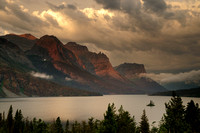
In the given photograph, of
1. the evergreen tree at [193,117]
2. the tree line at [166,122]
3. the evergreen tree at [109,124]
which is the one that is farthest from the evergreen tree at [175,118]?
the evergreen tree at [193,117]

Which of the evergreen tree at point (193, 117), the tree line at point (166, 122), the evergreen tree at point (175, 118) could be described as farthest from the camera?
the evergreen tree at point (193, 117)

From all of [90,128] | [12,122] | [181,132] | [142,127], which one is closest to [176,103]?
[181,132]

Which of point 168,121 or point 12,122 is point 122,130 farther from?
point 12,122

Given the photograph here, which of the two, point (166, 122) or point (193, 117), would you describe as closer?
point (166, 122)

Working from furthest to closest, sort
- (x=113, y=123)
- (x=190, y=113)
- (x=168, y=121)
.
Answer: (x=190, y=113)
(x=168, y=121)
(x=113, y=123)

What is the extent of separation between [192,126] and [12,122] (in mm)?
96309

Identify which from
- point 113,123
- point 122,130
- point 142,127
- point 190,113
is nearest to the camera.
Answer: point 113,123

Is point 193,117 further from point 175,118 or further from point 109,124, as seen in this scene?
point 109,124

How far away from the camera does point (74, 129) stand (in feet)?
323

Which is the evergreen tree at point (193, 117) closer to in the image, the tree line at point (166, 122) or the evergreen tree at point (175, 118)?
the tree line at point (166, 122)

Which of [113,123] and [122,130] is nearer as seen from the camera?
[113,123]

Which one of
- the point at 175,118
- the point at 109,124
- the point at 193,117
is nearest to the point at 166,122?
the point at 175,118

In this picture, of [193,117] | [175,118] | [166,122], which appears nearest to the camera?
[175,118]

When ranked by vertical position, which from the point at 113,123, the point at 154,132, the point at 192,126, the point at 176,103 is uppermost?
the point at 176,103
